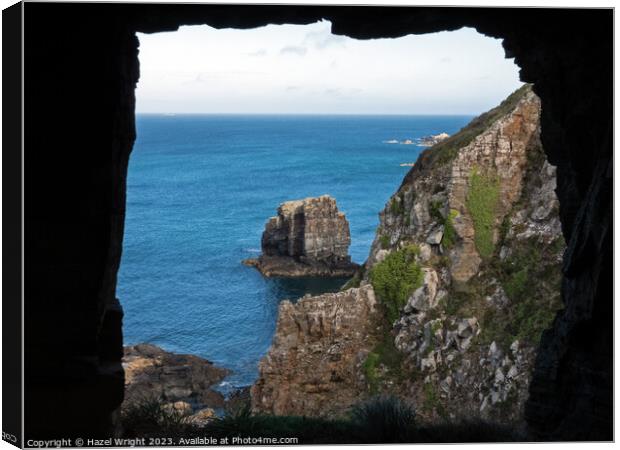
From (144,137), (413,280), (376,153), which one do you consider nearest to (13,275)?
(413,280)

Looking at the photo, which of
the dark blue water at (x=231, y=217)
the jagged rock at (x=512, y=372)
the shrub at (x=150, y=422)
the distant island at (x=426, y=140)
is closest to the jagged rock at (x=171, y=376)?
the dark blue water at (x=231, y=217)

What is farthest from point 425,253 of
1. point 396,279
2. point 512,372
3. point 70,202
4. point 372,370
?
point 70,202

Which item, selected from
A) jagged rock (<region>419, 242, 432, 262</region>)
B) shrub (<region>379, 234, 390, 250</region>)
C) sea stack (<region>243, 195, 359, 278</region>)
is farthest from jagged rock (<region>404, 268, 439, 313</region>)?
sea stack (<region>243, 195, 359, 278</region>)

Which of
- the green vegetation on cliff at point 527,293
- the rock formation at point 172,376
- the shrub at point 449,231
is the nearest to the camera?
the green vegetation on cliff at point 527,293

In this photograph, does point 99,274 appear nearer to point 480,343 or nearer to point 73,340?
point 73,340

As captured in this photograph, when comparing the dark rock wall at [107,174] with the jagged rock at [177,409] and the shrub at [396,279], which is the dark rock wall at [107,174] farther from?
the shrub at [396,279]

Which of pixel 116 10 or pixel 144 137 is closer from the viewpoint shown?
pixel 116 10
